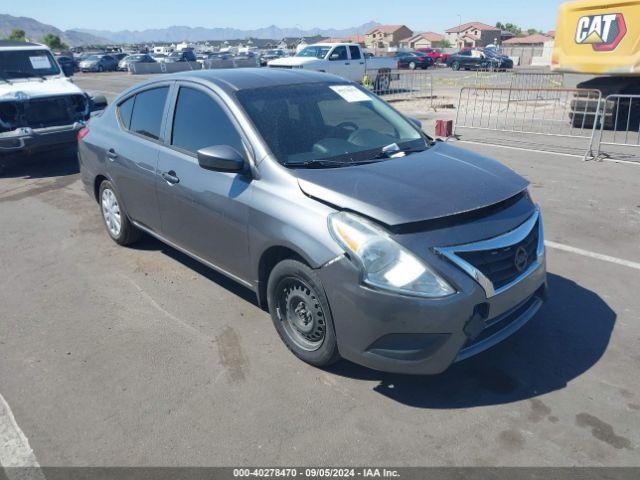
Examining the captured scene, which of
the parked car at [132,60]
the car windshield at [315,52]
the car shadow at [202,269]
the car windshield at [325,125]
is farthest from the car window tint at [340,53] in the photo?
the parked car at [132,60]

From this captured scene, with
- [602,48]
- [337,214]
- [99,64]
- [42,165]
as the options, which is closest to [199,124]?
[337,214]

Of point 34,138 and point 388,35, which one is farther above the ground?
point 388,35

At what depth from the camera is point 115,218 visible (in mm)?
5848

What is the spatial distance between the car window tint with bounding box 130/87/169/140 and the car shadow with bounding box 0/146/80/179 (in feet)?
16.8

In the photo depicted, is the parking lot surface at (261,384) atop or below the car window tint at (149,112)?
below

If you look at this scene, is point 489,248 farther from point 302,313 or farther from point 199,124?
→ point 199,124

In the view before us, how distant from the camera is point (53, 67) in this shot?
1080cm

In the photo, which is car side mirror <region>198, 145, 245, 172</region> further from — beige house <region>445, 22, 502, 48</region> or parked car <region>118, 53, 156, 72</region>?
beige house <region>445, 22, 502, 48</region>

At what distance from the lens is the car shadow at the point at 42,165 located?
31.9 ft

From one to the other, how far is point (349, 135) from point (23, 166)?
8.60 m

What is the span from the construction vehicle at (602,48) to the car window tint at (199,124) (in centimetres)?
948

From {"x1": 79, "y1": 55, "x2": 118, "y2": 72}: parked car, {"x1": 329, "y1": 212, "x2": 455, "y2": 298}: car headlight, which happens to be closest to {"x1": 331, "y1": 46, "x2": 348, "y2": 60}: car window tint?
{"x1": 329, "y1": 212, "x2": 455, "y2": 298}: car headlight

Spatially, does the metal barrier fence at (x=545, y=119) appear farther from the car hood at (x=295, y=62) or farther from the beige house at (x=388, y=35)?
the beige house at (x=388, y=35)

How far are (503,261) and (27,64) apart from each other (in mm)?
10414
